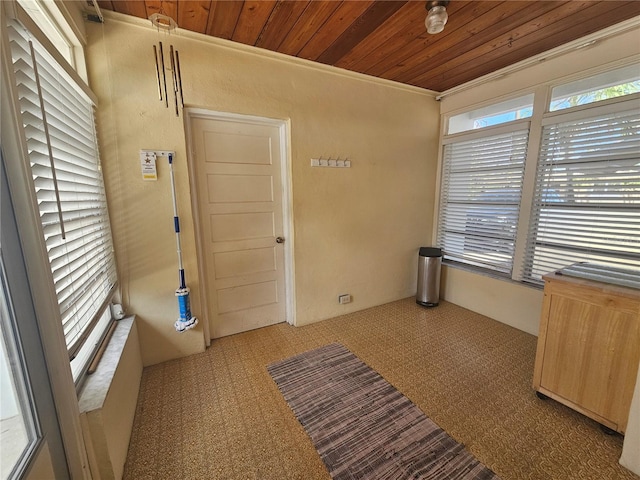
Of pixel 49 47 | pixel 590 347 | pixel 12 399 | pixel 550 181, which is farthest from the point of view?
pixel 550 181

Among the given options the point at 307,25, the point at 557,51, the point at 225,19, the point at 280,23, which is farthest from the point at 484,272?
the point at 225,19

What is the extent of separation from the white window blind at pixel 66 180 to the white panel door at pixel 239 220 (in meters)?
0.75

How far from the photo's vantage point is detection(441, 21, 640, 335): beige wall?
2.08 metres

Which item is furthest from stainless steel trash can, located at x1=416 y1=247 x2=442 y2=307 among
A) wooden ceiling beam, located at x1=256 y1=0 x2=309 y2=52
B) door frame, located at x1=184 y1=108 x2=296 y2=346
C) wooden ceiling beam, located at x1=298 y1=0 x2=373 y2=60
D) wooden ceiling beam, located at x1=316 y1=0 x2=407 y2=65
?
wooden ceiling beam, located at x1=256 y1=0 x2=309 y2=52

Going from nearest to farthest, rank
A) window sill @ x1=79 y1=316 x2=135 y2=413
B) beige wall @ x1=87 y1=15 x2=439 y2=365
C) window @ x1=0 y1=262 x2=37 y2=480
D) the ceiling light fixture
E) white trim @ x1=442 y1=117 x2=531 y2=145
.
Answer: window @ x1=0 y1=262 x2=37 y2=480 → window sill @ x1=79 y1=316 x2=135 y2=413 → the ceiling light fixture → beige wall @ x1=87 y1=15 x2=439 y2=365 → white trim @ x1=442 y1=117 x2=531 y2=145

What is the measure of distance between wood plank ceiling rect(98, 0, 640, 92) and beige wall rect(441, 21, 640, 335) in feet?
0.50

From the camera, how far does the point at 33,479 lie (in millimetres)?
843

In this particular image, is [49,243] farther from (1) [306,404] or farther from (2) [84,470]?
(1) [306,404]

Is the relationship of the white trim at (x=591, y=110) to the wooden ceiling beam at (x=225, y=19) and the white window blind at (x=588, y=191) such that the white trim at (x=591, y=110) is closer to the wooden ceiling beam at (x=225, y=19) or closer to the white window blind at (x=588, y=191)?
the white window blind at (x=588, y=191)

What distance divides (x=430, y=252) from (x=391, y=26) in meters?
2.37

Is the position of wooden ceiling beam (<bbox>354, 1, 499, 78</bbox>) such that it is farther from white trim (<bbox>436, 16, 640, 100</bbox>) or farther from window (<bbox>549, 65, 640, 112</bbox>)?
window (<bbox>549, 65, 640, 112</bbox>)

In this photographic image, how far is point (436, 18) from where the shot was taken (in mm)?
1689

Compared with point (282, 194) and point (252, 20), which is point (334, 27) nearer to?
point (252, 20)

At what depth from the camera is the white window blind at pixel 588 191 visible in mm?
2080
